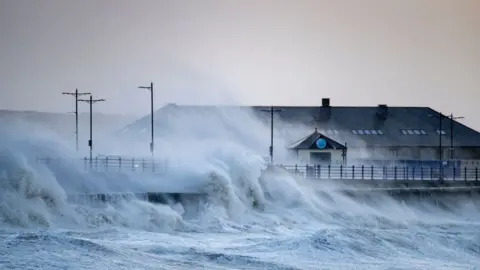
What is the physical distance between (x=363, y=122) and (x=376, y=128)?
4.31ft

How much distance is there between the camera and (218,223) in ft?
125

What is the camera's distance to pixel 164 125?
67500 millimetres

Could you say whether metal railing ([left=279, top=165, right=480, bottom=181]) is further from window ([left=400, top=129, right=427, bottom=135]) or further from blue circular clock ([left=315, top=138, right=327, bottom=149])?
window ([left=400, top=129, right=427, bottom=135])

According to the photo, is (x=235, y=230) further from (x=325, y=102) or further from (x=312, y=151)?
(x=325, y=102)

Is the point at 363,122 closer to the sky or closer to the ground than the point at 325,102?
closer to the ground

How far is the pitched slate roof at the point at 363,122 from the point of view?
69.2 m

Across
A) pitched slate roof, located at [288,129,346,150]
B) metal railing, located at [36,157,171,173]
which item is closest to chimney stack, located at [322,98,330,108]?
pitched slate roof, located at [288,129,346,150]

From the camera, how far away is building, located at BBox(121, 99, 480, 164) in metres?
68.3

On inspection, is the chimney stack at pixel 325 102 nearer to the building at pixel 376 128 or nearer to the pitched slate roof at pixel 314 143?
the building at pixel 376 128

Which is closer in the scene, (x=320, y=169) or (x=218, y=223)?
(x=218, y=223)

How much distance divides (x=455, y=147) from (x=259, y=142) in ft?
41.0

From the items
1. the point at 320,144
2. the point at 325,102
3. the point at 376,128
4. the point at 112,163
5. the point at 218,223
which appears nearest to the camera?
the point at 218,223

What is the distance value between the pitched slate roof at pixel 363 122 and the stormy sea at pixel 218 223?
20.9 m

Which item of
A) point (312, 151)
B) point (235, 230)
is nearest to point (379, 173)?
point (312, 151)
